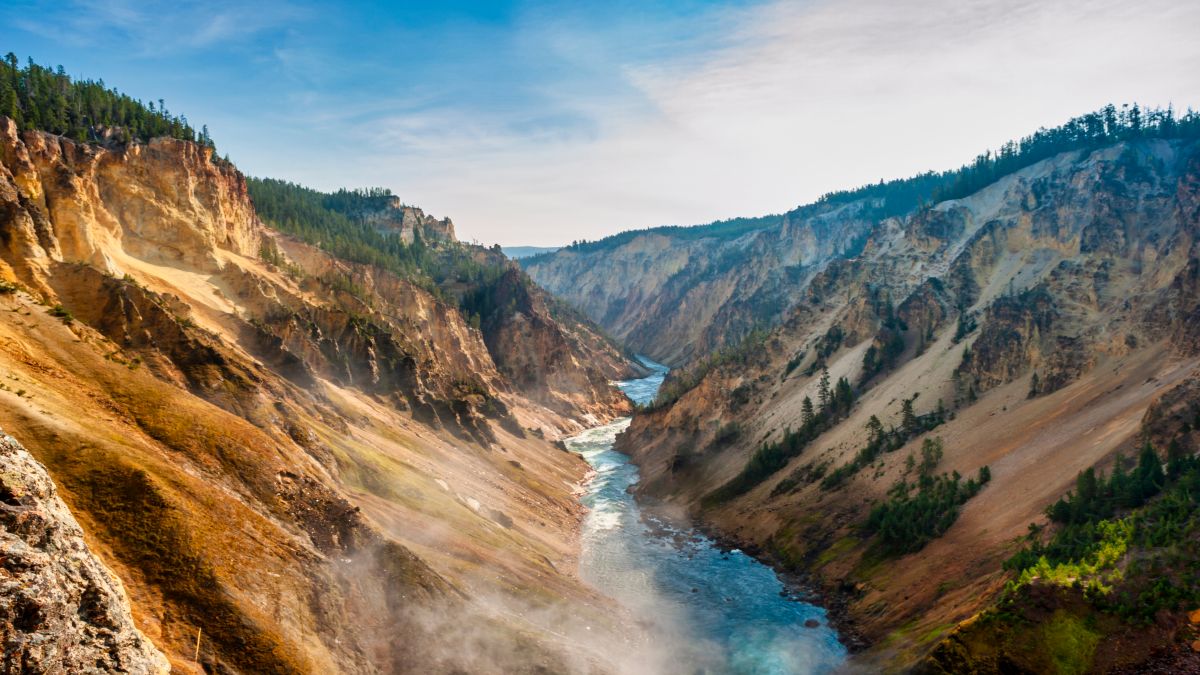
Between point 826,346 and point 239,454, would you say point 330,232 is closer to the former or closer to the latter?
point 826,346

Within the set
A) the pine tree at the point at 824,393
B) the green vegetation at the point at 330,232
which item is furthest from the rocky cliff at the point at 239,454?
the green vegetation at the point at 330,232

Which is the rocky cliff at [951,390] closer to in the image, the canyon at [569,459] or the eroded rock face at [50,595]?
the canyon at [569,459]

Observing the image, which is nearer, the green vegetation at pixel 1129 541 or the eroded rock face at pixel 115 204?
the green vegetation at pixel 1129 541

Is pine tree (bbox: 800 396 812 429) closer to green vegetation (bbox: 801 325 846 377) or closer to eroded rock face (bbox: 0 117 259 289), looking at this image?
green vegetation (bbox: 801 325 846 377)

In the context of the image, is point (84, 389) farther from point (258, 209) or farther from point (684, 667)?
point (258, 209)

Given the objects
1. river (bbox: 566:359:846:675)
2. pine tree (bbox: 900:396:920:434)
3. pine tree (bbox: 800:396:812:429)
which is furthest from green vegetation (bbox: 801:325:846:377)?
river (bbox: 566:359:846:675)

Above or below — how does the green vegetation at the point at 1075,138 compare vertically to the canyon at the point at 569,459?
above

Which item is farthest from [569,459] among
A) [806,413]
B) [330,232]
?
[330,232]
